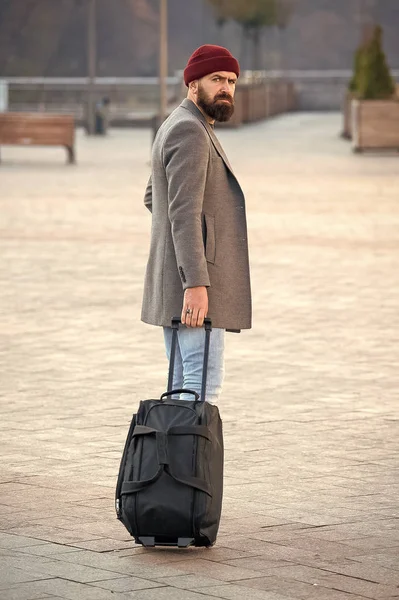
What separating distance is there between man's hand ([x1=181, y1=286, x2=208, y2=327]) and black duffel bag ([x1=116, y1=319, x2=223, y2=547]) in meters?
0.31

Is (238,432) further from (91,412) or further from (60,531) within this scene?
(60,531)

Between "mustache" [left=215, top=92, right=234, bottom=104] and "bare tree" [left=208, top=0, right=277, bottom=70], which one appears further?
"bare tree" [left=208, top=0, right=277, bottom=70]

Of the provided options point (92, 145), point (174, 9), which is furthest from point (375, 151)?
point (174, 9)

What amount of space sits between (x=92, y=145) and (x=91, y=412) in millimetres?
27928

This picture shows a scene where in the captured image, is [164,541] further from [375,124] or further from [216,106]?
[375,124]

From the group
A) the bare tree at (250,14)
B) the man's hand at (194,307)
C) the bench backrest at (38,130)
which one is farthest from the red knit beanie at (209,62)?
the bare tree at (250,14)

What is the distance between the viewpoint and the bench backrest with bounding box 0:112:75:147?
89.5 ft

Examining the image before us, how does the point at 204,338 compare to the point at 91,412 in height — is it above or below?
above

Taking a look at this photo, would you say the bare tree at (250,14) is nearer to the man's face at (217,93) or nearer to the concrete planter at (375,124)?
the concrete planter at (375,124)

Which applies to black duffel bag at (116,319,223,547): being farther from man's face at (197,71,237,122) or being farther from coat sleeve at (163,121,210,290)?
man's face at (197,71,237,122)

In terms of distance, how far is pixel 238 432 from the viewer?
686 centimetres

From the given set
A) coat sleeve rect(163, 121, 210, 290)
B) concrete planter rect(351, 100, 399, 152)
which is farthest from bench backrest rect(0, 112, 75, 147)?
coat sleeve rect(163, 121, 210, 290)

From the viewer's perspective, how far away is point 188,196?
504 centimetres

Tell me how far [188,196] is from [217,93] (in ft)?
1.25
